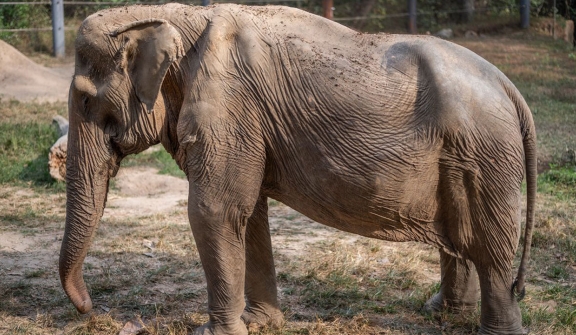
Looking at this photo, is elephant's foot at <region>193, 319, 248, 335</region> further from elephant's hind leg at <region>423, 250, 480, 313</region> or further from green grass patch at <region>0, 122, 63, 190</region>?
green grass patch at <region>0, 122, 63, 190</region>

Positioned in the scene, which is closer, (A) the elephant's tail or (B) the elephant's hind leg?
(A) the elephant's tail

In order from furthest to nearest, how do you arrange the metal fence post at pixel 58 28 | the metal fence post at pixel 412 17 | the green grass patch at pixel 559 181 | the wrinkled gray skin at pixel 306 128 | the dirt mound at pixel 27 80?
the metal fence post at pixel 412 17
the metal fence post at pixel 58 28
the dirt mound at pixel 27 80
the green grass patch at pixel 559 181
the wrinkled gray skin at pixel 306 128

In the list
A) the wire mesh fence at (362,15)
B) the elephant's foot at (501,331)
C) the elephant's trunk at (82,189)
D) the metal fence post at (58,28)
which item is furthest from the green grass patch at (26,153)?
the wire mesh fence at (362,15)

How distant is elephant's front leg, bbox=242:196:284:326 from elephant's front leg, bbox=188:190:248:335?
0.39 metres

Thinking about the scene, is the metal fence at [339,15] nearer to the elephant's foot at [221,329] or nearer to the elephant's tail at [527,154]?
the elephant's foot at [221,329]

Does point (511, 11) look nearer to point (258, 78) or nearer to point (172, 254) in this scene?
point (172, 254)

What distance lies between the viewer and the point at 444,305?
5.00 meters

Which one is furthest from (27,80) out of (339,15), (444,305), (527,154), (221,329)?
(527,154)

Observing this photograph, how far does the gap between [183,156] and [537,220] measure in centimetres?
374

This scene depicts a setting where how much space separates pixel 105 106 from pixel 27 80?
9.10 m

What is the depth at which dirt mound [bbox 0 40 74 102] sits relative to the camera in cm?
1223

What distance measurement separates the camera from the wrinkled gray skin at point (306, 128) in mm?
4090

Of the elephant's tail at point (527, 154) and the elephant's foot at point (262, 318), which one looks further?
the elephant's foot at point (262, 318)

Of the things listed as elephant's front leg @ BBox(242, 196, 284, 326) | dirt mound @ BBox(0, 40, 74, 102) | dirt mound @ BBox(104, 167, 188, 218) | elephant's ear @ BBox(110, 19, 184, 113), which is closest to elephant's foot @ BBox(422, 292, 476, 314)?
elephant's front leg @ BBox(242, 196, 284, 326)
